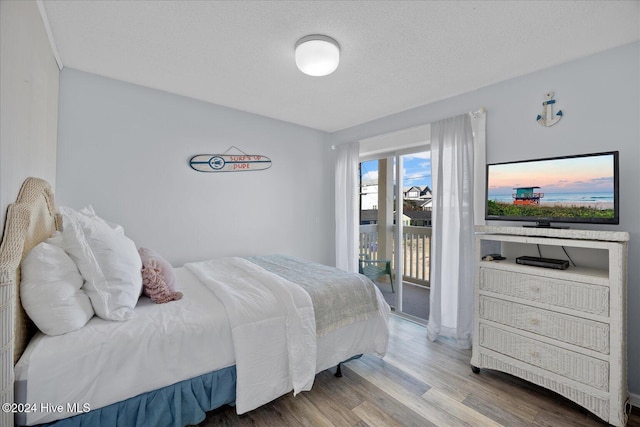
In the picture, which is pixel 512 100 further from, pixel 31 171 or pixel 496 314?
pixel 31 171

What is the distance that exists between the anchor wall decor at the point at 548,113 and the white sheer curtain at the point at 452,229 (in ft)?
1.73

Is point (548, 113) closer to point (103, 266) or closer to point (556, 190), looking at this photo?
point (556, 190)

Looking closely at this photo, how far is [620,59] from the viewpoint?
6.34ft

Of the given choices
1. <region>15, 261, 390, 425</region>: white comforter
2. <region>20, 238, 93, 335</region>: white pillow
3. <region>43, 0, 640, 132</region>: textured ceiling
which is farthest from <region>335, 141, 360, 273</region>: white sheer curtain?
<region>20, 238, 93, 335</region>: white pillow

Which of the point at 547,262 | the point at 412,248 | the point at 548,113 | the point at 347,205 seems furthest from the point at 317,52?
the point at 412,248

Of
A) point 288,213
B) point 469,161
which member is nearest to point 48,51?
Result: point 288,213

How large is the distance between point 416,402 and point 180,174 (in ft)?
9.33

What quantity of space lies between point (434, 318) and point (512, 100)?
2128mm

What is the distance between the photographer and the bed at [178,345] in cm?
113

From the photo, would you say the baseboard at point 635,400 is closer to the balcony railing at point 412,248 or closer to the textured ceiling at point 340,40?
the balcony railing at point 412,248

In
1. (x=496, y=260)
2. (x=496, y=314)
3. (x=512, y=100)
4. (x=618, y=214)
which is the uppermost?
(x=512, y=100)

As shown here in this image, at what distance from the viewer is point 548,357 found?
1.85 meters

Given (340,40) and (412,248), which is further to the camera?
(412,248)

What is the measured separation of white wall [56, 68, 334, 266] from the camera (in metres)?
2.41
